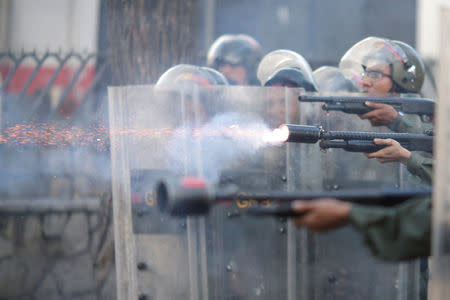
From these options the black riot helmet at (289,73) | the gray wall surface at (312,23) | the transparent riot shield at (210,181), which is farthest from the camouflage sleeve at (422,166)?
the gray wall surface at (312,23)

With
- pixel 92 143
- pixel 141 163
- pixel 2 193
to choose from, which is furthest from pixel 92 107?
pixel 141 163

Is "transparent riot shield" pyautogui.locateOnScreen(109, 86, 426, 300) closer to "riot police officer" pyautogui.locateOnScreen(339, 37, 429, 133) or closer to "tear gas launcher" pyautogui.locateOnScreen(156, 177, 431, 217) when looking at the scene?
"riot police officer" pyautogui.locateOnScreen(339, 37, 429, 133)

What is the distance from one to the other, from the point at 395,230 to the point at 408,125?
7.39 feet

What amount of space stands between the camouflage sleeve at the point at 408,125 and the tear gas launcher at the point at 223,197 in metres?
1.83

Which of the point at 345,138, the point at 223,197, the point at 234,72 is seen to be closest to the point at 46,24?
the point at 234,72

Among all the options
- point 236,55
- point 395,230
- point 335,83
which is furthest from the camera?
point 236,55

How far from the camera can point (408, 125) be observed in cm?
455

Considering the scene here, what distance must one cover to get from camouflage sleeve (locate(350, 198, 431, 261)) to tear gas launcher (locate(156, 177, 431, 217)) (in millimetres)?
140

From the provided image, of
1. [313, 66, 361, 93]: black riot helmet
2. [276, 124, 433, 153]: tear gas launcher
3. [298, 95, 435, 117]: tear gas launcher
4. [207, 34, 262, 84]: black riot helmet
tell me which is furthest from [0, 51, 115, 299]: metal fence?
[276, 124, 433, 153]: tear gas launcher

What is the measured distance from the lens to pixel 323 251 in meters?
4.63

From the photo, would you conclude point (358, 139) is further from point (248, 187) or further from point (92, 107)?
point (92, 107)

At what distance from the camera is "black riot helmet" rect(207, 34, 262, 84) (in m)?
6.96

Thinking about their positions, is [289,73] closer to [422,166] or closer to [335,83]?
[335,83]

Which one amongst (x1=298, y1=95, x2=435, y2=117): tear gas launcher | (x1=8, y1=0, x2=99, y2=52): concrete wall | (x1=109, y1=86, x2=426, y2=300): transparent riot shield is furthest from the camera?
(x1=8, y1=0, x2=99, y2=52): concrete wall
